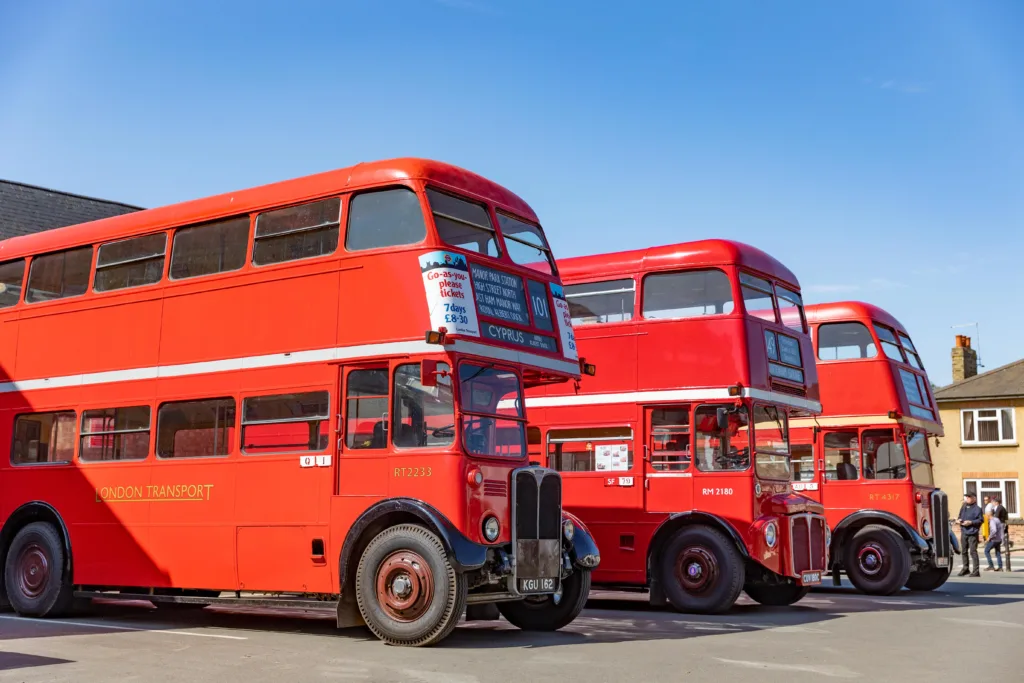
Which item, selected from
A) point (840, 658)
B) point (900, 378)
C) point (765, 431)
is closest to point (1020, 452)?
point (900, 378)

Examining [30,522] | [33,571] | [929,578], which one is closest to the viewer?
[33,571]

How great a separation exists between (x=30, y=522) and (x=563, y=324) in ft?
22.7

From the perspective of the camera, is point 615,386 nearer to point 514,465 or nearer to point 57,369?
point 514,465

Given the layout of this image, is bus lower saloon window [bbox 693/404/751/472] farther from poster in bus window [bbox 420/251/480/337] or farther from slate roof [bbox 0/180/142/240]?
slate roof [bbox 0/180/142/240]

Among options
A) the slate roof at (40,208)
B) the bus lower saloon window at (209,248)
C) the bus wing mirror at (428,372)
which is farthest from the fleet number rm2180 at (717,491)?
the slate roof at (40,208)

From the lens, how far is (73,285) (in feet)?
46.7

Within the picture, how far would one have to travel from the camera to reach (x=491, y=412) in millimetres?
11188

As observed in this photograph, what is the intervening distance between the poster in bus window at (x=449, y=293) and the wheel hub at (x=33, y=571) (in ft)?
19.9

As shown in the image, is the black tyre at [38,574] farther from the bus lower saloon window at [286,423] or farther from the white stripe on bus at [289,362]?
the bus lower saloon window at [286,423]

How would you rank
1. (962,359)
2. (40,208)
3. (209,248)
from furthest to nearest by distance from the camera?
(962,359) → (40,208) → (209,248)

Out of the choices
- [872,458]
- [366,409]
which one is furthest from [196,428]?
[872,458]

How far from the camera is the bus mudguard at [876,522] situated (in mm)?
18719

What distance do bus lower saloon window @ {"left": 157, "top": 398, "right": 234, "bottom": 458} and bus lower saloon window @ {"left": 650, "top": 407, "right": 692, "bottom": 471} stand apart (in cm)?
582

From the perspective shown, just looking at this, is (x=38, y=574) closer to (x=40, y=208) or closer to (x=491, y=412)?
(x=491, y=412)
